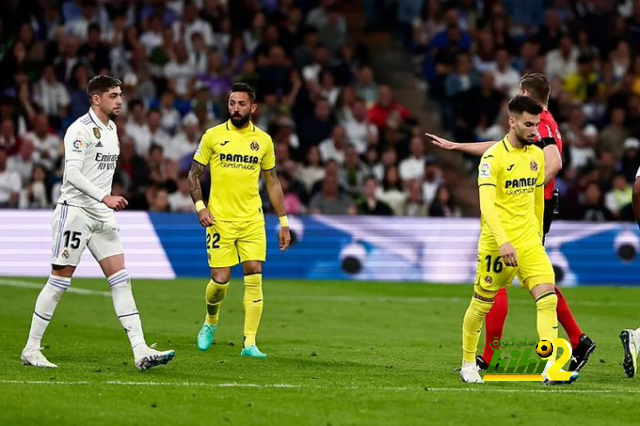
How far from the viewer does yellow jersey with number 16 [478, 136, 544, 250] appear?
10.4 m

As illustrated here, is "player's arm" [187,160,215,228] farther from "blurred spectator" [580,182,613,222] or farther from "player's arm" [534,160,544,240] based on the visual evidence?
"blurred spectator" [580,182,613,222]

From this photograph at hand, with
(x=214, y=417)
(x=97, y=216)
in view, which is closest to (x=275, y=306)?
(x=97, y=216)

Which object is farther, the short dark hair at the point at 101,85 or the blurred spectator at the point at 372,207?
the blurred spectator at the point at 372,207

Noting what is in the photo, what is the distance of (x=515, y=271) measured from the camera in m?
10.5

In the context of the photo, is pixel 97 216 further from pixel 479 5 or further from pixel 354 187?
pixel 479 5

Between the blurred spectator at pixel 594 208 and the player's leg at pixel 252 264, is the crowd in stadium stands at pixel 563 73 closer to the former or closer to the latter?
the blurred spectator at pixel 594 208

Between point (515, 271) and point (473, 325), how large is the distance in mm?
557

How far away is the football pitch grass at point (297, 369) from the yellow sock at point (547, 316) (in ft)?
1.38

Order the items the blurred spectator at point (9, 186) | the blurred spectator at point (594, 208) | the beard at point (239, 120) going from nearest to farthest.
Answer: the beard at point (239, 120) < the blurred spectator at point (9, 186) < the blurred spectator at point (594, 208)

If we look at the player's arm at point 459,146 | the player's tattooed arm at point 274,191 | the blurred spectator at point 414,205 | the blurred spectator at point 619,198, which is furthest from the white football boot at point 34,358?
the blurred spectator at point 619,198

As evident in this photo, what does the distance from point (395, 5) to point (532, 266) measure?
20000mm

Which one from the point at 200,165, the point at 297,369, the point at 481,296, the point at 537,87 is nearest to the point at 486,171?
the point at 481,296

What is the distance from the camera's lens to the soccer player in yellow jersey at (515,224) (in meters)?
10.3

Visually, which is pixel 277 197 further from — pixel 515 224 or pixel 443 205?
pixel 443 205
